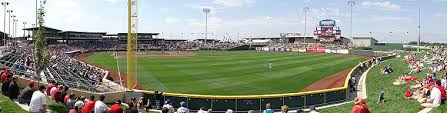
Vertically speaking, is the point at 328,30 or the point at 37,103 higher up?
the point at 328,30

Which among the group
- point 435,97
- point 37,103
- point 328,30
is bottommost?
point 435,97

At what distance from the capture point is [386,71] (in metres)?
36.6

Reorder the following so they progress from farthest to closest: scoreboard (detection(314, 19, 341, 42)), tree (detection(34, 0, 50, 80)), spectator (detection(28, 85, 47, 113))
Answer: scoreboard (detection(314, 19, 341, 42)) → tree (detection(34, 0, 50, 80)) → spectator (detection(28, 85, 47, 113))

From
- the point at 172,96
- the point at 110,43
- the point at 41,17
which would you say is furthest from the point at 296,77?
the point at 110,43

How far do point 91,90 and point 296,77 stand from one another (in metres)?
19.8

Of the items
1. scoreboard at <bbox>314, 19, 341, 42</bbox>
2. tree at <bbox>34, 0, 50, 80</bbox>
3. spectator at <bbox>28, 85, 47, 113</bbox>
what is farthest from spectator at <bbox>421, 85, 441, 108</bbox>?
scoreboard at <bbox>314, 19, 341, 42</bbox>

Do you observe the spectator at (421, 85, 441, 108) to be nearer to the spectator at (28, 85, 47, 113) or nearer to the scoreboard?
the spectator at (28, 85, 47, 113)

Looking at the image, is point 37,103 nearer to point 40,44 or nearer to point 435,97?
point 40,44

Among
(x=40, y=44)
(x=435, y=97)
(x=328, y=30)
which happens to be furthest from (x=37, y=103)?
(x=328, y=30)

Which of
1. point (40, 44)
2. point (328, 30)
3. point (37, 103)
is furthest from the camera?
point (328, 30)

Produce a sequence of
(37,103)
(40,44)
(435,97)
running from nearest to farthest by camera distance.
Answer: (37,103)
(435,97)
(40,44)

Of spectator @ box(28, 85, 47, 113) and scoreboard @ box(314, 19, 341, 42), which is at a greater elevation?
scoreboard @ box(314, 19, 341, 42)

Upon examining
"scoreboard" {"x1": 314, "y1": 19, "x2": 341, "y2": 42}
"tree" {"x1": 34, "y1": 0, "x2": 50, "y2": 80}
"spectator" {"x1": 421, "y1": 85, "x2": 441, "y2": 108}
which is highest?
"scoreboard" {"x1": 314, "y1": 19, "x2": 341, "y2": 42}

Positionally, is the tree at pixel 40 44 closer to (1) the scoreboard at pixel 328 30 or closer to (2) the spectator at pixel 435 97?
(2) the spectator at pixel 435 97
